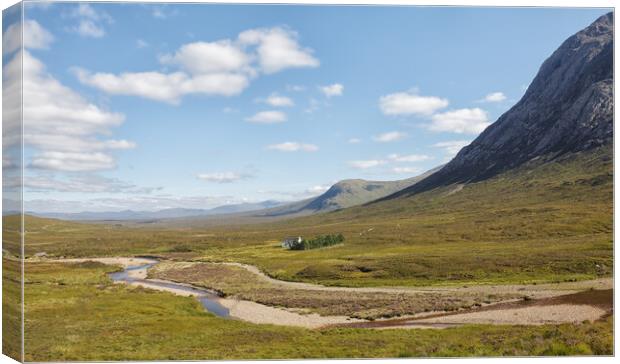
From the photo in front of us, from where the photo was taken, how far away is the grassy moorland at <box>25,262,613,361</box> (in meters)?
29.5

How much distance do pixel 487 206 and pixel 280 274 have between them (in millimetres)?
116389

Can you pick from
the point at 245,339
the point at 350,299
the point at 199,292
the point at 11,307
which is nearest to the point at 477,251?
the point at 350,299

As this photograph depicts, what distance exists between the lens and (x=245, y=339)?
33.5 meters

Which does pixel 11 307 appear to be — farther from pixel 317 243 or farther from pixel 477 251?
pixel 317 243

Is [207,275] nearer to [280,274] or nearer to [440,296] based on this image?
[280,274]

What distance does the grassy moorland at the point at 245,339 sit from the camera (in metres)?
29.5

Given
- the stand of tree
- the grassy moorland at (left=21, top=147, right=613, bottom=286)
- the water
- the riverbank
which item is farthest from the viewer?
the stand of tree

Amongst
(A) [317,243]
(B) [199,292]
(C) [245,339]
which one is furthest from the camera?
(A) [317,243]

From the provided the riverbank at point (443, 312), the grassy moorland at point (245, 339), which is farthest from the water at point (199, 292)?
the grassy moorland at point (245, 339)

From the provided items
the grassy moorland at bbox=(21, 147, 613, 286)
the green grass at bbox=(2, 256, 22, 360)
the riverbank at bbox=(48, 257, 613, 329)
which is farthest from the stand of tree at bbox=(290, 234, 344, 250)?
the green grass at bbox=(2, 256, 22, 360)

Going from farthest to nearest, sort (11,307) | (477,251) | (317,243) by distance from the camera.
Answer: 1. (317,243)
2. (477,251)
3. (11,307)

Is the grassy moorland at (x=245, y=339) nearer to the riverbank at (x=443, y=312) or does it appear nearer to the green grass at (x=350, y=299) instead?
the riverbank at (x=443, y=312)

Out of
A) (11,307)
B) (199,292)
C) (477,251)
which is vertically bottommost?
(199,292)

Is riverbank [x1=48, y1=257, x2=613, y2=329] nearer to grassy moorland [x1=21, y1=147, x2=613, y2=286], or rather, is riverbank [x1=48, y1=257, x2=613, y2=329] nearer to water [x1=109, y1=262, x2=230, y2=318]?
water [x1=109, y1=262, x2=230, y2=318]
